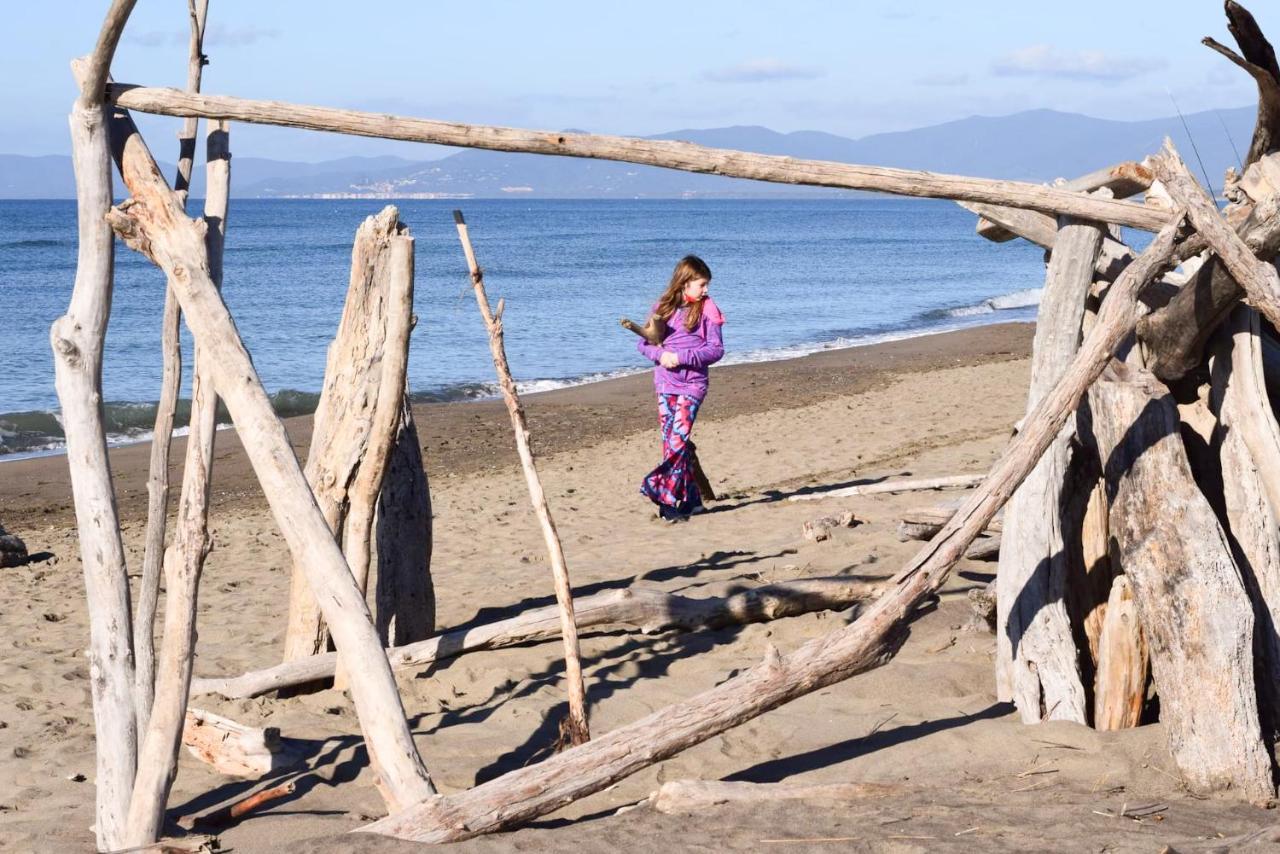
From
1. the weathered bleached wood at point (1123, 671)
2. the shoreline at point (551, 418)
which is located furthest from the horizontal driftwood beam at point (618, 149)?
the shoreline at point (551, 418)

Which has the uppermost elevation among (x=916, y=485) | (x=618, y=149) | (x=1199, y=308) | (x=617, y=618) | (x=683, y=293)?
(x=618, y=149)

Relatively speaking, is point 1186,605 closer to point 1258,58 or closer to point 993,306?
point 1258,58

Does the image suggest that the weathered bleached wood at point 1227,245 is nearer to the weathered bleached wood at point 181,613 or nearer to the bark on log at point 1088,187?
the bark on log at point 1088,187

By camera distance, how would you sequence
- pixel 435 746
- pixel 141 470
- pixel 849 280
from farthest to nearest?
pixel 849 280 < pixel 141 470 < pixel 435 746

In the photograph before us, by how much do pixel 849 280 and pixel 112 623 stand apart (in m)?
39.6

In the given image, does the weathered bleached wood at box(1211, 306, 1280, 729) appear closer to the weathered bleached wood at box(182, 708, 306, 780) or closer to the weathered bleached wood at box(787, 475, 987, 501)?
the weathered bleached wood at box(182, 708, 306, 780)

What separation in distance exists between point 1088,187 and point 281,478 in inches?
128

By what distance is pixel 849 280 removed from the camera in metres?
42.0

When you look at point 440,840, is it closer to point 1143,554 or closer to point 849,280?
point 1143,554

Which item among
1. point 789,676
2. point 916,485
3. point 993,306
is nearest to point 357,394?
point 789,676

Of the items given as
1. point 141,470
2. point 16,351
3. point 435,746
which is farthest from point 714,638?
point 16,351

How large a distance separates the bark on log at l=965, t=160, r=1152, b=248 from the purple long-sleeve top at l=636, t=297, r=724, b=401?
3.56 metres

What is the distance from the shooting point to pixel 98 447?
3.74m

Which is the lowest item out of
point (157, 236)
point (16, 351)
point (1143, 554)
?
point (16, 351)
